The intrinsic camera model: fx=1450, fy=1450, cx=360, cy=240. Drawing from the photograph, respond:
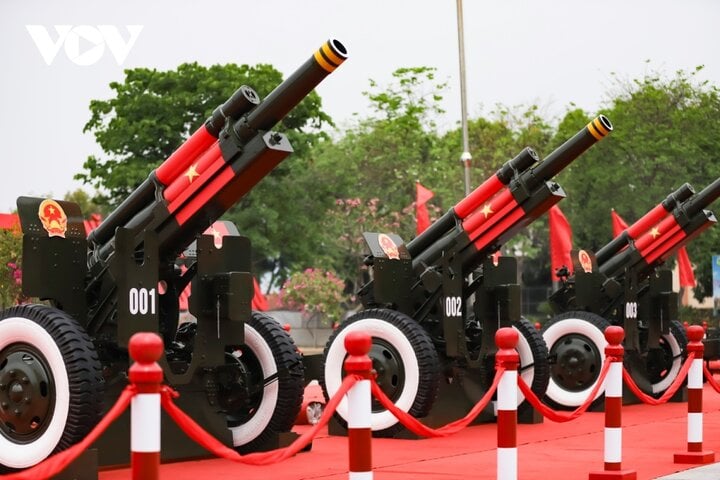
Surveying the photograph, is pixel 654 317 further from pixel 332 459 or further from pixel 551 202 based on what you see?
pixel 332 459

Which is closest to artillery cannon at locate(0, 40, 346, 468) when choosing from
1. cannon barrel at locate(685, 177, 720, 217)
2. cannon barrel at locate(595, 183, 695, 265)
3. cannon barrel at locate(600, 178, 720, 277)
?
cannon barrel at locate(600, 178, 720, 277)

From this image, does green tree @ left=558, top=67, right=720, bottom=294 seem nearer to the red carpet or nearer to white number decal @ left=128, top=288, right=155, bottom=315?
the red carpet

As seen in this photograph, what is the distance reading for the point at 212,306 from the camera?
10.8 metres

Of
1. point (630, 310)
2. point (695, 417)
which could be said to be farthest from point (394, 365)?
point (630, 310)

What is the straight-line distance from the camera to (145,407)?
588 centimetres

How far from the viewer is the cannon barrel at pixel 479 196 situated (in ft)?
46.3

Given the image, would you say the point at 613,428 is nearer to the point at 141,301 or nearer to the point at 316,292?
the point at 141,301

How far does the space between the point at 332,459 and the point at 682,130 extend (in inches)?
1156

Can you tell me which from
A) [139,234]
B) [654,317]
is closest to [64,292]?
[139,234]

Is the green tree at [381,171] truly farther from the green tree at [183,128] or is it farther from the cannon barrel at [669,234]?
the cannon barrel at [669,234]

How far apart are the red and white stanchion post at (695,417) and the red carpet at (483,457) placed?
0.61 feet

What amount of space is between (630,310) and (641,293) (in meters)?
0.68

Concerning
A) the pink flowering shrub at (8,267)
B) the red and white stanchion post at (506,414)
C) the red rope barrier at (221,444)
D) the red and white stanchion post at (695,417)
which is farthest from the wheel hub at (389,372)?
the pink flowering shrub at (8,267)

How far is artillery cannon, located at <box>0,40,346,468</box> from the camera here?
981cm
